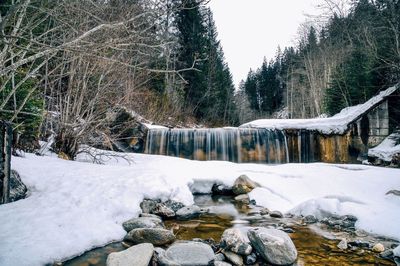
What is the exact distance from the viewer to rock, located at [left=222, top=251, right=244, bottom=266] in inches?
134

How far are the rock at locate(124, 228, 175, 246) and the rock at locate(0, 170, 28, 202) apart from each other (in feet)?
6.24

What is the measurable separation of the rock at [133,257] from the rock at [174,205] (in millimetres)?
2141

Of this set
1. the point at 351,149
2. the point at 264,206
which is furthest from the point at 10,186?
the point at 351,149

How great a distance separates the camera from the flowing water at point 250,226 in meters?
3.54

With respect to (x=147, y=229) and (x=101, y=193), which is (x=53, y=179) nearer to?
(x=101, y=193)

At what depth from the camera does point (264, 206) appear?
6.21m

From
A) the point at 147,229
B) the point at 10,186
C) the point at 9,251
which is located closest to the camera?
the point at 9,251

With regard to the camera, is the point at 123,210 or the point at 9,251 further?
the point at 123,210

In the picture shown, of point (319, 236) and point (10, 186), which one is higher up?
point (10, 186)

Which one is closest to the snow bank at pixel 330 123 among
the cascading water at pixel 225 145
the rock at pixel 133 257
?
the cascading water at pixel 225 145

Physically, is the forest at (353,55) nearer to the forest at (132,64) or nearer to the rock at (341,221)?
the forest at (132,64)

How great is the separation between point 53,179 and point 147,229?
2.39 metres

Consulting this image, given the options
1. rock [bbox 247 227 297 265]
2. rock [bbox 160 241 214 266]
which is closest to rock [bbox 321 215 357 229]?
rock [bbox 247 227 297 265]

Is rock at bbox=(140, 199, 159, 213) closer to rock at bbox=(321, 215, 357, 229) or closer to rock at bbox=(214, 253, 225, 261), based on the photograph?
rock at bbox=(214, 253, 225, 261)
